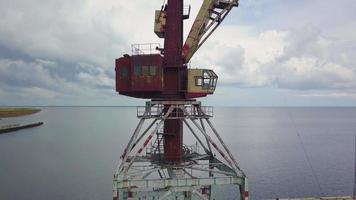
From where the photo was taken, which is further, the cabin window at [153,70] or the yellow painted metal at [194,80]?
the yellow painted metal at [194,80]

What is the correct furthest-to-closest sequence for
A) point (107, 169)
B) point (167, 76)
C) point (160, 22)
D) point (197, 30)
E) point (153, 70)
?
point (107, 169)
point (160, 22)
point (167, 76)
point (197, 30)
point (153, 70)

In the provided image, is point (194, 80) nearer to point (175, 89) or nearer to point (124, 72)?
point (175, 89)

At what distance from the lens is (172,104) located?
2855 cm

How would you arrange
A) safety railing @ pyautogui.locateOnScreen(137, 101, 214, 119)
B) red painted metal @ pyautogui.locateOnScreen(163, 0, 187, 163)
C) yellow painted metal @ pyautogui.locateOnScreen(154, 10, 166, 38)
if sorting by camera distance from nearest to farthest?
safety railing @ pyautogui.locateOnScreen(137, 101, 214, 119)
red painted metal @ pyautogui.locateOnScreen(163, 0, 187, 163)
yellow painted metal @ pyautogui.locateOnScreen(154, 10, 166, 38)

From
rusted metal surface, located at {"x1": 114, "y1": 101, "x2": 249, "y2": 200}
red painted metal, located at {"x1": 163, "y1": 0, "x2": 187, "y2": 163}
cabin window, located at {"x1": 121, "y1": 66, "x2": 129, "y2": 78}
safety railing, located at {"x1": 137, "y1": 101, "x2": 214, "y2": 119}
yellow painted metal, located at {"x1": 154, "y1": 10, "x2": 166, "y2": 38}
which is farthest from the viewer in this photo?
yellow painted metal, located at {"x1": 154, "y1": 10, "x2": 166, "y2": 38}

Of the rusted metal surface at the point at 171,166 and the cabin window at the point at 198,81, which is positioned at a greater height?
the cabin window at the point at 198,81

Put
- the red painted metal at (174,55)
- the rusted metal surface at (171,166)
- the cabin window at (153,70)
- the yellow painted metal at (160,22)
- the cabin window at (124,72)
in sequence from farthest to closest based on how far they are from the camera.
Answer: the yellow painted metal at (160,22) < the red painted metal at (174,55) < the cabin window at (124,72) < the cabin window at (153,70) < the rusted metal surface at (171,166)

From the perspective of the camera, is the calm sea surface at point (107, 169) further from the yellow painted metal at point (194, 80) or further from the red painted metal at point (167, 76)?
the yellow painted metal at point (194, 80)

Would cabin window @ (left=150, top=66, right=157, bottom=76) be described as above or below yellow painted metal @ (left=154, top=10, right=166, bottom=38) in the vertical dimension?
below

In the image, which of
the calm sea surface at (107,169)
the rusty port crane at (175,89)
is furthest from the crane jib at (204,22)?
the calm sea surface at (107,169)

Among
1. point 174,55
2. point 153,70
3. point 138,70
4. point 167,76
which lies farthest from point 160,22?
point 138,70

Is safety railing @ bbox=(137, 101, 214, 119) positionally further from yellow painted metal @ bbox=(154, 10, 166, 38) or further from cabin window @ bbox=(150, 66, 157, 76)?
yellow painted metal @ bbox=(154, 10, 166, 38)

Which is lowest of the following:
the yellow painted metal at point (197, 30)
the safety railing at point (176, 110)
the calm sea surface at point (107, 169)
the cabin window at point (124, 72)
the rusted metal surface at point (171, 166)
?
the calm sea surface at point (107, 169)

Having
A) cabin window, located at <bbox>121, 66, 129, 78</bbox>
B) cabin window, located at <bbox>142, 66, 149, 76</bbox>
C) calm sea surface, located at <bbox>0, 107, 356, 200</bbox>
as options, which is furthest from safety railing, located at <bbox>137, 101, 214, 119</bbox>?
calm sea surface, located at <bbox>0, 107, 356, 200</bbox>
